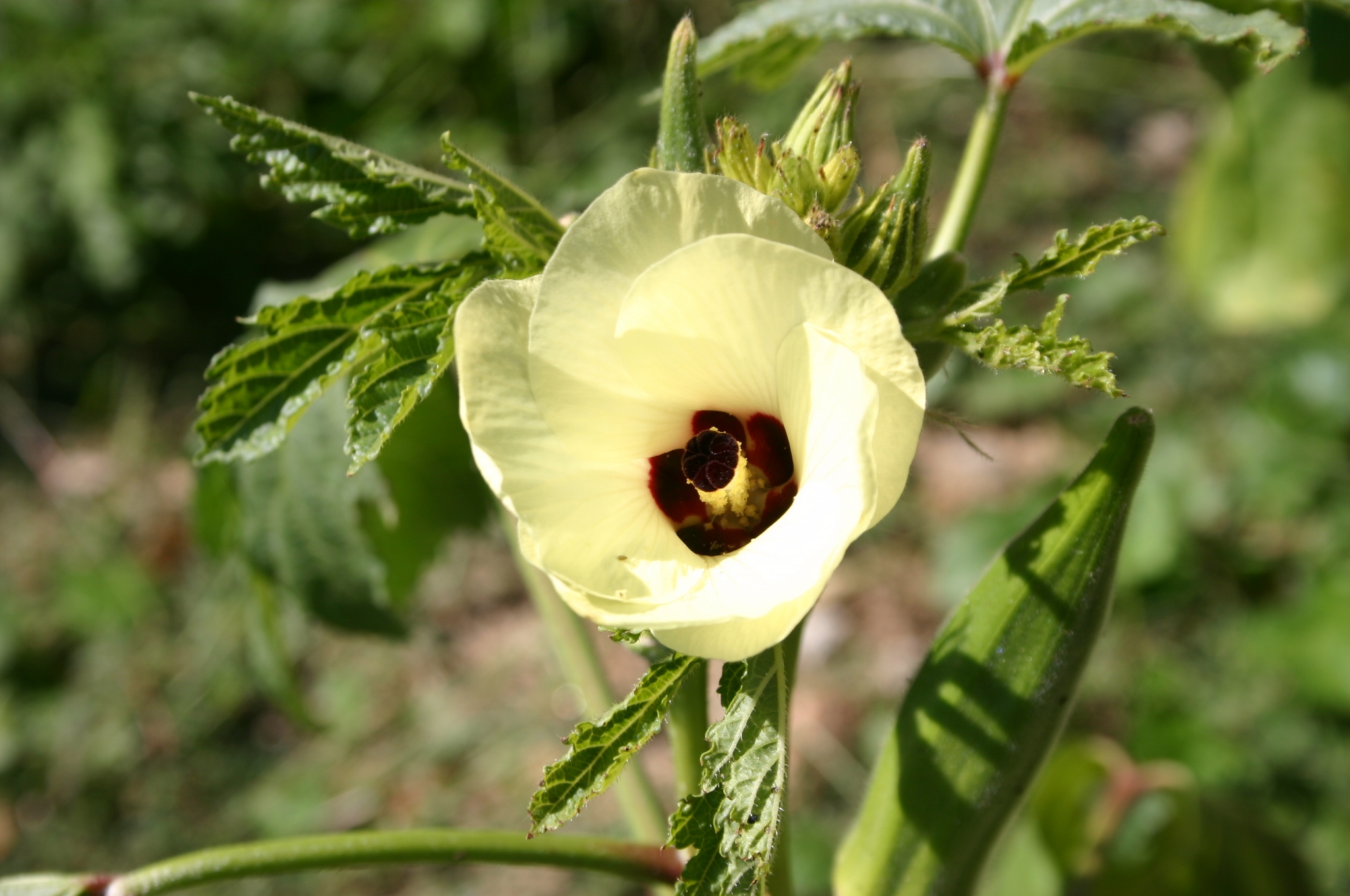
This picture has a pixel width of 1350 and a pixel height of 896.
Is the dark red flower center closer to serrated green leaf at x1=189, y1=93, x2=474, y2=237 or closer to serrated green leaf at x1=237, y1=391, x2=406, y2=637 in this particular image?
serrated green leaf at x1=189, y1=93, x2=474, y2=237

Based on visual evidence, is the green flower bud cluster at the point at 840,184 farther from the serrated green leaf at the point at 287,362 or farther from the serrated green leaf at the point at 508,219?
the serrated green leaf at the point at 287,362

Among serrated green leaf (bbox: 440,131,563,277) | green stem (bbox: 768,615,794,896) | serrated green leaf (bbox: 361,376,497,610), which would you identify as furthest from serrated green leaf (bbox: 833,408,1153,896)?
serrated green leaf (bbox: 361,376,497,610)

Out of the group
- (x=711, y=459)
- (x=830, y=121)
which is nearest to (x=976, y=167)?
(x=830, y=121)

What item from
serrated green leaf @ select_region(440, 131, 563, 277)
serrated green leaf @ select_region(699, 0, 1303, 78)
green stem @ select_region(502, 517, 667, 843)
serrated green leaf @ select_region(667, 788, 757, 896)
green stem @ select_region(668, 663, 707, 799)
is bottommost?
green stem @ select_region(502, 517, 667, 843)

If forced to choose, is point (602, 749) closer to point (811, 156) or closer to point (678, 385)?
point (678, 385)

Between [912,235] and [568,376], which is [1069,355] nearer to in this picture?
[912,235]

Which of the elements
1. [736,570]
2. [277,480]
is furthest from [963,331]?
[277,480]

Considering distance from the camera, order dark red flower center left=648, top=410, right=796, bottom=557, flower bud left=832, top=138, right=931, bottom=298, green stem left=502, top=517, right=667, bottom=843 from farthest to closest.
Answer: green stem left=502, top=517, right=667, bottom=843 < dark red flower center left=648, top=410, right=796, bottom=557 < flower bud left=832, top=138, right=931, bottom=298
